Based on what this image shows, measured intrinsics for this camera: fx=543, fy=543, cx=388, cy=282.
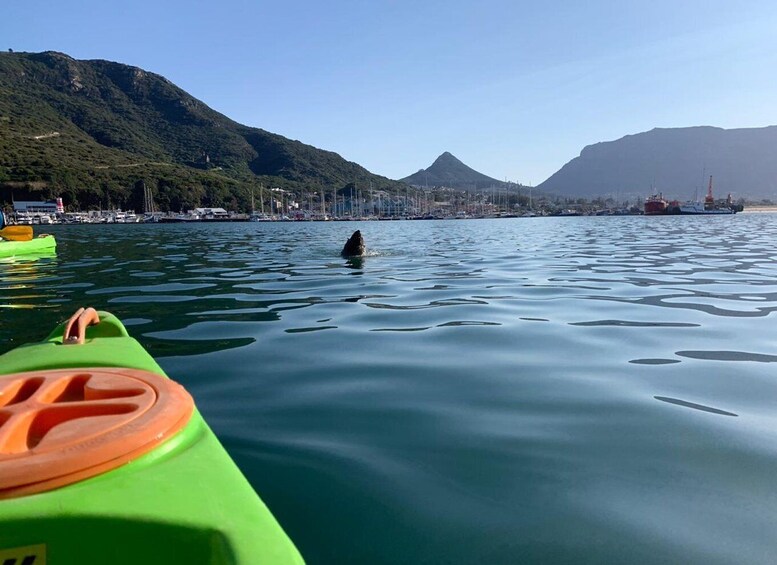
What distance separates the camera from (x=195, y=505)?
155 cm

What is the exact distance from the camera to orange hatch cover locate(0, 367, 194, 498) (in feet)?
Answer: 5.22

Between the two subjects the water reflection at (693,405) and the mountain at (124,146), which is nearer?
the water reflection at (693,405)

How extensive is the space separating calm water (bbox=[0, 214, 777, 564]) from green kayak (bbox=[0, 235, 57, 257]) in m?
8.49

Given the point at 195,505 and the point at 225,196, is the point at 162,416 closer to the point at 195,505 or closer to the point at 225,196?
the point at 195,505

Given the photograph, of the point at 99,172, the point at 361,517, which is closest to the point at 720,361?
the point at 361,517

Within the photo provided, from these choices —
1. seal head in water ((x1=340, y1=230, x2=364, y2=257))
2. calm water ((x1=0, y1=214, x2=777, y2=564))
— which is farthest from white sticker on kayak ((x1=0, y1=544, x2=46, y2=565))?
seal head in water ((x1=340, y1=230, x2=364, y2=257))

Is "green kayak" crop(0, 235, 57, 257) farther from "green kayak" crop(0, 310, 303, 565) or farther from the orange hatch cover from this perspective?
"green kayak" crop(0, 310, 303, 565)

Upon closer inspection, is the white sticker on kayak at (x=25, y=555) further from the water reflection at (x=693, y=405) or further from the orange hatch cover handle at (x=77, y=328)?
the water reflection at (x=693, y=405)

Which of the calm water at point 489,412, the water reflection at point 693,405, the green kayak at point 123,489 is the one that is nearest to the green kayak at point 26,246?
the calm water at point 489,412

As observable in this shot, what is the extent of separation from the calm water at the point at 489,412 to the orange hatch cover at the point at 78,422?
73cm

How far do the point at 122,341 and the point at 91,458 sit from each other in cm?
218

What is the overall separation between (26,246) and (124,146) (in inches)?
5904

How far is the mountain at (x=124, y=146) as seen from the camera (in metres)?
110

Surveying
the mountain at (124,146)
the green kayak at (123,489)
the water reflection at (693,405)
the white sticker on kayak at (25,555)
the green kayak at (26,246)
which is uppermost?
the mountain at (124,146)
